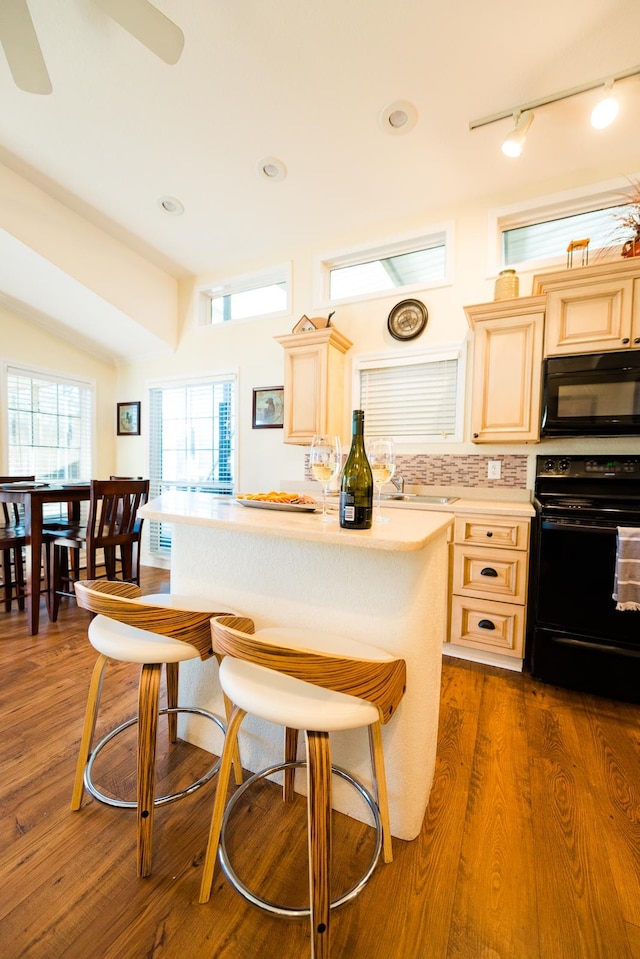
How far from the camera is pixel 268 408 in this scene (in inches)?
146

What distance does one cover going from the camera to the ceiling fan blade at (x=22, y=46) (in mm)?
1547

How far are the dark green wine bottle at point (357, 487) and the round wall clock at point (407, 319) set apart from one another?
224 cm

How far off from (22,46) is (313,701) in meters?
2.86

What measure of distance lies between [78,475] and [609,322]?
5.11m

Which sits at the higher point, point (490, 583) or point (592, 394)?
point (592, 394)

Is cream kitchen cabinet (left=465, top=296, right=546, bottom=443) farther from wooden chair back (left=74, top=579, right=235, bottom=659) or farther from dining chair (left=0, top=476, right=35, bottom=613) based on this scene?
dining chair (left=0, top=476, right=35, bottom=613)

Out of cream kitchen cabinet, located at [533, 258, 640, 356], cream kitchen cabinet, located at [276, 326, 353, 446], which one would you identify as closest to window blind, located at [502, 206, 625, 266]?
cream kitchen cabinet, located at [533, 258, 640, 356]

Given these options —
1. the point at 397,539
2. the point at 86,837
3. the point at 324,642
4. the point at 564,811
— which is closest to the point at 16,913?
the point at 86,837

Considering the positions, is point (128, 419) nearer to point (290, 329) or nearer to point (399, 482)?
point (290, 329)

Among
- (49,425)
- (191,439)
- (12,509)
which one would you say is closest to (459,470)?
(191,439)

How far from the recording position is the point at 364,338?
10.8ft

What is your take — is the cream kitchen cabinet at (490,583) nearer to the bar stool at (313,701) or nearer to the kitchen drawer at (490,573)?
the kitchen drawer at (490,573)

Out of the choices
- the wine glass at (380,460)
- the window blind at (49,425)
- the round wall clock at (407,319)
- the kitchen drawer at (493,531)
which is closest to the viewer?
the wine glass at (380,460)

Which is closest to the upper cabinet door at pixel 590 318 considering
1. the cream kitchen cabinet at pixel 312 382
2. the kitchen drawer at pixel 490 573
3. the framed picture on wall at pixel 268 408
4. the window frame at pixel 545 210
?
the window frame at pixel 545 210
